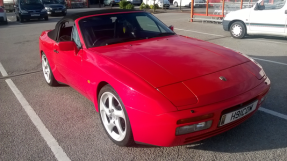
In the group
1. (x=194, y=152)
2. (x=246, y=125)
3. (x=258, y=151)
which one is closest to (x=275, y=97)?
(x=246, y=125)

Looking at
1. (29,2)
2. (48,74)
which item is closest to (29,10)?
(29,2)

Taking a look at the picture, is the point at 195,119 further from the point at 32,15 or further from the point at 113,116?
the point at 32,15

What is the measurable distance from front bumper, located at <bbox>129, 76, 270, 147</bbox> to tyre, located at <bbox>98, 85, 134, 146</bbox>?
0.41 feet

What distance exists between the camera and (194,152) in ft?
9.05

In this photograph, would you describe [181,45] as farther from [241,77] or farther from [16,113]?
[16,113]

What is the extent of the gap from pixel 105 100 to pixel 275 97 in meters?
2.66

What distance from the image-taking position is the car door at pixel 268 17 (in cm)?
838

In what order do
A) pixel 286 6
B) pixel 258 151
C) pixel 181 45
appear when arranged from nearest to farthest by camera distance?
pixel 258 151, pixel 181 45, pixel 286 6

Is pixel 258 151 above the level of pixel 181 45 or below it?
below

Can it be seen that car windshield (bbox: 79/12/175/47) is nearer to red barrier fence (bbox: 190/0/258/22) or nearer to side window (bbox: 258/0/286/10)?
side window (bbox: 258/0/286/10)

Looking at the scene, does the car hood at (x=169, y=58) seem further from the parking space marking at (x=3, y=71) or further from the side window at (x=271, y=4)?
the side window at (x=271, y=4)

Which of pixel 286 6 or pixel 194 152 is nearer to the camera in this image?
pixel 194 152

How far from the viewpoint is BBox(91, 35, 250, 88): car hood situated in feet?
8.83

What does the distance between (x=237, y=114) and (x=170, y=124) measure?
732mm
